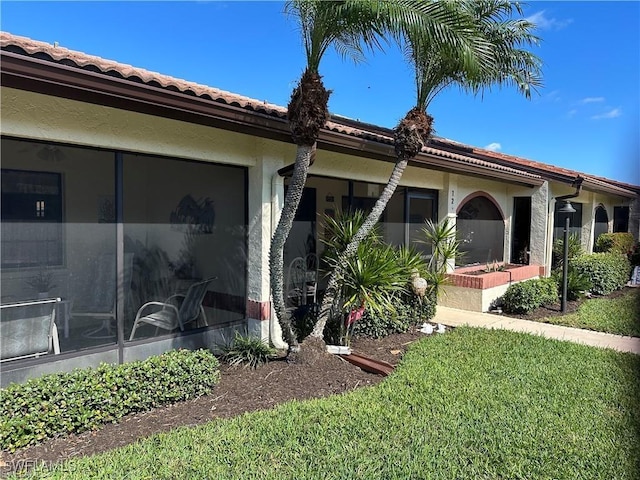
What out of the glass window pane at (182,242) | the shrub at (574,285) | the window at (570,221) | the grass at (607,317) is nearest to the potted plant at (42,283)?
the glass window pane at (182,242)

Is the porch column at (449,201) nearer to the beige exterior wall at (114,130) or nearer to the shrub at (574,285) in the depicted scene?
the shrub at (574,285)

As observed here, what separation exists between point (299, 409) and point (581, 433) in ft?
9.27

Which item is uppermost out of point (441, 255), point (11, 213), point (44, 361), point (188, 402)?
point (11, 213)

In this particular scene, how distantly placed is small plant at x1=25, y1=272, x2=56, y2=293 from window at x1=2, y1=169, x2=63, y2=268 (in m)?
0.13

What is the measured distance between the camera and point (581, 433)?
4172mm

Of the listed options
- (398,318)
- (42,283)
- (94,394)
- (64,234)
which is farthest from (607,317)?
(42,283)

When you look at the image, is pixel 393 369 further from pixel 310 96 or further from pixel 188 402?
pixel 310 96

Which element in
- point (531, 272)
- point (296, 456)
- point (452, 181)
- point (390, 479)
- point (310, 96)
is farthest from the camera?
point (531, 272)

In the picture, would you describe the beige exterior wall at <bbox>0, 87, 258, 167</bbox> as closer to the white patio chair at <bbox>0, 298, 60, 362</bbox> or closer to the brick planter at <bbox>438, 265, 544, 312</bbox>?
the white patio chair at <bbox>0, 298, 60, 362</bbox>

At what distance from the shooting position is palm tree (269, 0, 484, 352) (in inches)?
201

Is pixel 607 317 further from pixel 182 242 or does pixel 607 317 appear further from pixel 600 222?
pixel 600 222

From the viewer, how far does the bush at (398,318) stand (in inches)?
300

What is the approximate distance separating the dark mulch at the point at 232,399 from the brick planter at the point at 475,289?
14.9ft

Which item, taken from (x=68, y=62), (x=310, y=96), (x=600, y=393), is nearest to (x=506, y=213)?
(x=600, y=393)
